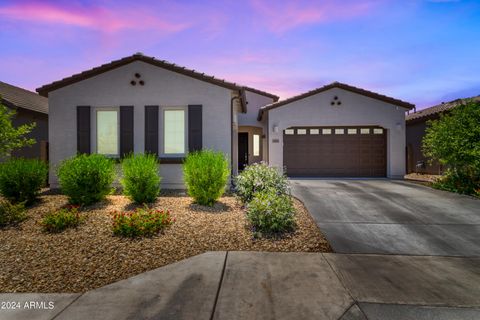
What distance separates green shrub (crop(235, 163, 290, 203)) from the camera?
7188 mm

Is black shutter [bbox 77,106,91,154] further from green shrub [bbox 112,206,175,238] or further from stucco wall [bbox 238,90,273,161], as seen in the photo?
stucco wall [bbox 238,90,273,161]

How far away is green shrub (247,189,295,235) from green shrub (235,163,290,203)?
4.49 feet

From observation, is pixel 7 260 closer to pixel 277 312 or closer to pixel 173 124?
pixel 277 312

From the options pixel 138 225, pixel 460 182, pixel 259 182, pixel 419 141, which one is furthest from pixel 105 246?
pixel 419 141

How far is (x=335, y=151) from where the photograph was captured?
13945 mm

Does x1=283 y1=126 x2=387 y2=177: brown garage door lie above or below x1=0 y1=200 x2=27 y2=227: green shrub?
above

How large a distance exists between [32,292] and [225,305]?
2.58 m

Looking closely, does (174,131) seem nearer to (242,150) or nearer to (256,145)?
(242,150)

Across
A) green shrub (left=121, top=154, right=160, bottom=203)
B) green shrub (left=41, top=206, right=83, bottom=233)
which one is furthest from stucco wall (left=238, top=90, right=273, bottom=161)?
green shrub (left=41, top=206, right=83, bottom=233)

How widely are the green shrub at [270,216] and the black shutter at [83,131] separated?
7173mm

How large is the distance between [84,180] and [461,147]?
1210 cm

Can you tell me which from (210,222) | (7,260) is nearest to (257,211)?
(210,222)

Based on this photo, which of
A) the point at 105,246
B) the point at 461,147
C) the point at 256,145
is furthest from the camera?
the point at 256,145

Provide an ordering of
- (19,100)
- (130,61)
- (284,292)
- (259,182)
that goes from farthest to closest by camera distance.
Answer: (19,100) → (130,61) → (259,182) → (284,292)
